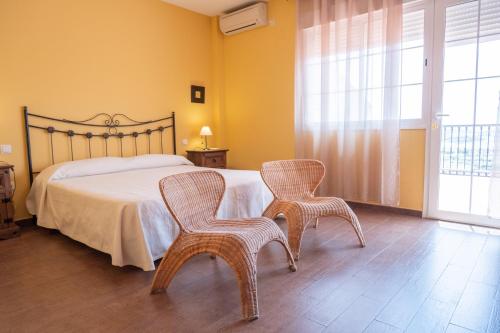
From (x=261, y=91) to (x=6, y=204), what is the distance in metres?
3.19

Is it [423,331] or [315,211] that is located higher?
[315,211]

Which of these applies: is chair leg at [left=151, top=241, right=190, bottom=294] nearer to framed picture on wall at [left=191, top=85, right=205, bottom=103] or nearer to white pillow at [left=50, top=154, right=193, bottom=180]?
→ white pillow at [left=50, top=154, right=193, bottom=180]

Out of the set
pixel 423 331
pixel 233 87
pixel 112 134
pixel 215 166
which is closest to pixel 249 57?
pixel 233 87

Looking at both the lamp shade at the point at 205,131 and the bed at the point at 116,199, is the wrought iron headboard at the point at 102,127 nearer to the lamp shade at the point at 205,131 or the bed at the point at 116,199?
the bed at the point at 116,199

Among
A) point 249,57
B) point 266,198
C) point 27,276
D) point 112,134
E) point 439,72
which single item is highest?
point 249,57

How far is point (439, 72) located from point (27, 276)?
381 cm

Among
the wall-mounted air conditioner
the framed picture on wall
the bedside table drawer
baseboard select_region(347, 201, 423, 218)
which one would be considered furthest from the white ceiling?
baseboard select_region(347, 201, 423, 218)

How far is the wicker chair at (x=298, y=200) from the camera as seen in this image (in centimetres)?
237

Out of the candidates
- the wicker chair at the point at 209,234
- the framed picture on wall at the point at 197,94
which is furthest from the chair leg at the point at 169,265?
the framed picture on wall at the point at 197,94

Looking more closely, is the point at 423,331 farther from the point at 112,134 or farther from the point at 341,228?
the point at 112,134

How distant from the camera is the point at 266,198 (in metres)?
3.04

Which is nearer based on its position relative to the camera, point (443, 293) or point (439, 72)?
point (443, 293)

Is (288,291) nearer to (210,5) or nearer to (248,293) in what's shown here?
(248,293)

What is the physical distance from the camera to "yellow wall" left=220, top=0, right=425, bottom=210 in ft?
14.0
